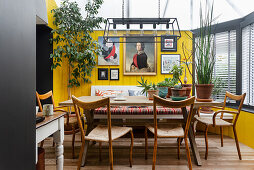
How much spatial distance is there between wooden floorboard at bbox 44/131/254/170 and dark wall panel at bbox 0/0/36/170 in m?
1.36

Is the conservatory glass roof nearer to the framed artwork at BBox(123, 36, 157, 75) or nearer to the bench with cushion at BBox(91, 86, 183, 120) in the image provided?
the framed artwork at BBox(123, 36, 157, 75)

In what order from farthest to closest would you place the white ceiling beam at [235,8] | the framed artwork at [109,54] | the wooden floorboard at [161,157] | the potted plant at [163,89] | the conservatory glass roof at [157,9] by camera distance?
the framed artwork at [109,54] < the conservatory glass roof at [157,9] < the white ceiling beam at [235,8] < the potted plant at [163,89] < the wooden floorboard at [161,157]

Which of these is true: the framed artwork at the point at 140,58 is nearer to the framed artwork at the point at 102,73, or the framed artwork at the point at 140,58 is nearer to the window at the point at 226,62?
the framed artwork at the point at 102,73

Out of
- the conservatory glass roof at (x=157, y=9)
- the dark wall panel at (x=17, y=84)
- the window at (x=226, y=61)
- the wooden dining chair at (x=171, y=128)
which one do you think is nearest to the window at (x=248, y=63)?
the window at (x=226, y=61)

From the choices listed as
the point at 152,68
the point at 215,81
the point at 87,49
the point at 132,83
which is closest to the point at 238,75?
the point at 215,81

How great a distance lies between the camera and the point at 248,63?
3.11 meters

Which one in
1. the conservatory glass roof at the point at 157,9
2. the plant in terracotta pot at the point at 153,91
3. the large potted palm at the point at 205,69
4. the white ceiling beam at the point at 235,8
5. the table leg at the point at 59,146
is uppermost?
the conservatory glass roof at the point at 157,9

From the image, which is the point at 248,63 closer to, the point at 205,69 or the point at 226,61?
the point at 226,61

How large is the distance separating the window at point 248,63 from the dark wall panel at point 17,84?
3588 millimetres

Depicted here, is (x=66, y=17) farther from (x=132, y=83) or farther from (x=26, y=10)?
(x=26, y=10)

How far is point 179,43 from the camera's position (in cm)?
442

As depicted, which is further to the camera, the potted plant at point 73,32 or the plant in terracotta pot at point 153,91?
the potted plant at point 73,32

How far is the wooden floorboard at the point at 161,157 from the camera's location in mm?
2086

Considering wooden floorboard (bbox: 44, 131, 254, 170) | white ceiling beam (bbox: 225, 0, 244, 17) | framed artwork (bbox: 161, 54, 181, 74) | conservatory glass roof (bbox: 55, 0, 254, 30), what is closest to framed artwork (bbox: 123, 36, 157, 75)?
framed artwork (bbox: 161, 54, 181, 74)
